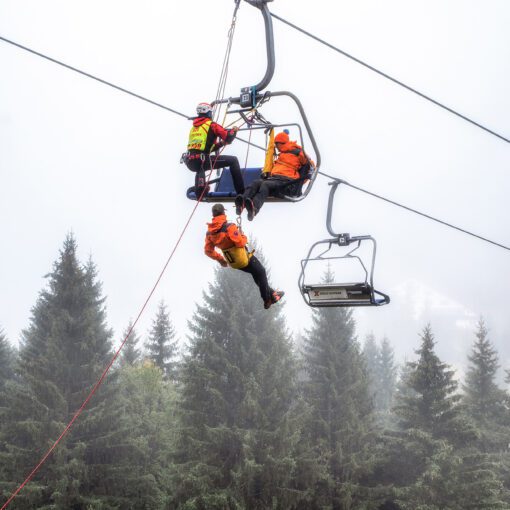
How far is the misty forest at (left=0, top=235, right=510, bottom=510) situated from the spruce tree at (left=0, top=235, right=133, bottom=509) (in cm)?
7

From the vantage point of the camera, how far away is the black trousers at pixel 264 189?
23.3 feet

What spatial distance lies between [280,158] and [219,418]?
1977cm

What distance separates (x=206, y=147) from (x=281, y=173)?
1.18 m

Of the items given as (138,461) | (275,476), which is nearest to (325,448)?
(275,476)

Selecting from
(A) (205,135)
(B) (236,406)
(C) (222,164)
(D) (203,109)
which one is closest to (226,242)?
(C) (222,164)

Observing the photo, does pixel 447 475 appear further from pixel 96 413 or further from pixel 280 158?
pixel 280 158

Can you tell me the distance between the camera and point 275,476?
75.9 ft

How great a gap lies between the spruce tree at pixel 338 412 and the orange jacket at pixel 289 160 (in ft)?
66.0

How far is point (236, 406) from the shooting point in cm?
2531

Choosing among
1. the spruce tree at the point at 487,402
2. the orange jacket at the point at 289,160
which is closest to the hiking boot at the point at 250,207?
the orange jacket at the point at 289,160

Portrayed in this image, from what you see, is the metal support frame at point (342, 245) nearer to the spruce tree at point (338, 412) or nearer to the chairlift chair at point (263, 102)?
the chairlift chair at point (263, 102)

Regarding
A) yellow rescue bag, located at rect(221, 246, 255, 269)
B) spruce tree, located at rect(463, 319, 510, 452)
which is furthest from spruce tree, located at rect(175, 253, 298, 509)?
yellow rescue bag, located at rect(221, 246, 255, 269)

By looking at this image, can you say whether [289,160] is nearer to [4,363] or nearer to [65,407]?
[65,407]

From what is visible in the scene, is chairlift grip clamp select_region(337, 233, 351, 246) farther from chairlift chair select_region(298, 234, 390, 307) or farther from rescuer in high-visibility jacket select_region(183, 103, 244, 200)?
rescuer in high-visibility jacket select_region(183, 103, 244, 200)
